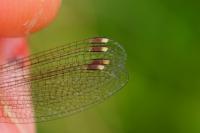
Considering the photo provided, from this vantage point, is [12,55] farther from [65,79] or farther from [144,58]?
[144,58]

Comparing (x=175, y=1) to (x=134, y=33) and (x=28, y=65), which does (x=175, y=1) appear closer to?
(x=134, y=33)

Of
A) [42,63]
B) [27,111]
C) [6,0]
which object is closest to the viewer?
[6,0]

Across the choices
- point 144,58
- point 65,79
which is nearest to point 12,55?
point 65,79

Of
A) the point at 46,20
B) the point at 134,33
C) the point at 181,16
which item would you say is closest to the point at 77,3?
the point at 134,33

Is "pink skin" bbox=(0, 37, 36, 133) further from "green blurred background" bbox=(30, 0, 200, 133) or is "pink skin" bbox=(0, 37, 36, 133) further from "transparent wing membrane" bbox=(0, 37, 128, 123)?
"green blurred background" bbox=(30, 0, 200, 133)

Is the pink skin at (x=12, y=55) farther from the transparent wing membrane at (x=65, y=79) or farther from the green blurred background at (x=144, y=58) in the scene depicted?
the green blurred background at (x=144, y=58)

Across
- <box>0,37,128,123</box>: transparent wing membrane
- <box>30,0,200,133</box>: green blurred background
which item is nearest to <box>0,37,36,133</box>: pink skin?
<box>0,37,128,123</box>: transparent wing membrane
